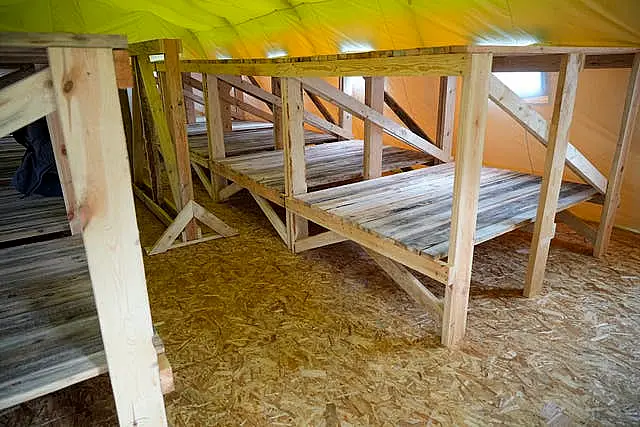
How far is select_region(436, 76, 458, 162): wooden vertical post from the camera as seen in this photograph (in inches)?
155

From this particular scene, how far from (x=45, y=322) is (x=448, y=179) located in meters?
3.00

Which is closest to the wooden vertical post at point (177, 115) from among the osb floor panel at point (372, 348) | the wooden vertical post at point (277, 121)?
the osb floor panel at point (372, 348)

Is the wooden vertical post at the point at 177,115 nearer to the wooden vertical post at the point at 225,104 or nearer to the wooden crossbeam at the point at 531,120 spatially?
the wooden vertical post at the point at 225,104

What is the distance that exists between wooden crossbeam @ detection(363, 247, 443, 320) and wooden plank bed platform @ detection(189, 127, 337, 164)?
2.81 metres

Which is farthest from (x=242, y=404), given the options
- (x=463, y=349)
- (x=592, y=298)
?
(x=592, y=298)

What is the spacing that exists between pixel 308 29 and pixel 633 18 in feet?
10.9

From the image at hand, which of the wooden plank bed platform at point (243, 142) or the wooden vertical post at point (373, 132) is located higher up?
the wooden vertical post at point (373, 132)

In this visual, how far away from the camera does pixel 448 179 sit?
11.9 ft

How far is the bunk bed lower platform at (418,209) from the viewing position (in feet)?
7.89

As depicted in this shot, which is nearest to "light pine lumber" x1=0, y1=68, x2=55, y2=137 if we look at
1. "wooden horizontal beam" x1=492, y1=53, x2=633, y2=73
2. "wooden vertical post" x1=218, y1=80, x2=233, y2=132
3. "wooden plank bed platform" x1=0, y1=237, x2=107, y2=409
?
"wooden plank bed platform" x1=0, y1=237, x2=107, y2=409

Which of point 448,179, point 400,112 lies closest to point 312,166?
point 400,112

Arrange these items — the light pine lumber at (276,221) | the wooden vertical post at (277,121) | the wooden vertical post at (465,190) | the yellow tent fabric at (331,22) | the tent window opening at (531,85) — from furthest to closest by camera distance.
A: the wooden vertical post at (277,121)
the tent window opening at (531,85)
the light pine lumber at (276,221)
the yellow tent fabric at (331,22)
the wooden vertical post at (465,190)

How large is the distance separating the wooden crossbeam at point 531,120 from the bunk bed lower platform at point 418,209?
188 millimetres

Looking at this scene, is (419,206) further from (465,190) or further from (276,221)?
(276,221)
